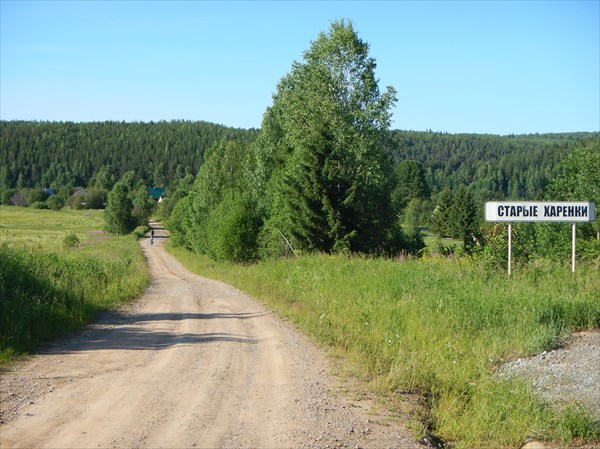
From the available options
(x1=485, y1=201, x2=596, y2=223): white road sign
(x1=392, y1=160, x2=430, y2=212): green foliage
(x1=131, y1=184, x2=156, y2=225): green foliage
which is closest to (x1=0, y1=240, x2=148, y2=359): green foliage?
(x1=485, y1=201, x2=596, y2=223): white road sign

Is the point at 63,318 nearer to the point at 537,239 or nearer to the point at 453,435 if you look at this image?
the point at 453,435

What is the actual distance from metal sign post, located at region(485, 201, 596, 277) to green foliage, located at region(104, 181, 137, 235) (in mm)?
80318

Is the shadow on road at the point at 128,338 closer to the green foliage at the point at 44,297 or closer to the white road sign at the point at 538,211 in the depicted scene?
the green foliage at the point at 44,297

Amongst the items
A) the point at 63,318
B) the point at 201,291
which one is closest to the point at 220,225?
the point at 201,291

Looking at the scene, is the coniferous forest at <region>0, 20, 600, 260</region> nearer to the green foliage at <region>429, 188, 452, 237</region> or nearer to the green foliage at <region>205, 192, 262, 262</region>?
the green foliage at <region>205, 192, 262, 262</region>

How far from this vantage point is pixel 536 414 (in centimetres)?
755

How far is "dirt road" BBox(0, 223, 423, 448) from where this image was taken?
241 inches

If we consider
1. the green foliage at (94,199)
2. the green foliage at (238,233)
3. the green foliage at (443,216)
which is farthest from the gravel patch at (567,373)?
the green foliage at (94,199)

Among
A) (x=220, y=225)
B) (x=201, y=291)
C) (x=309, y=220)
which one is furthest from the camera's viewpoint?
(x=220, y=225)

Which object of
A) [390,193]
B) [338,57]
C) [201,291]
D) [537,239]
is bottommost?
[201,291]

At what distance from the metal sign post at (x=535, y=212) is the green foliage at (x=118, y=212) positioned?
80.3 meters

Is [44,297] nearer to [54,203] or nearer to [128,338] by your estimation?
[128,338]

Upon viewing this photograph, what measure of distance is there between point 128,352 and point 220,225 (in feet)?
94.6

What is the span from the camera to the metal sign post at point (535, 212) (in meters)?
15.2
